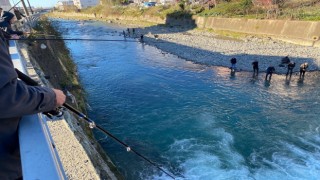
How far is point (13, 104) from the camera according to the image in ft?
5.07

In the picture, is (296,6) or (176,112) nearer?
(176,112)

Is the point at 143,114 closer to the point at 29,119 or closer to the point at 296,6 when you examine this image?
the point at 29,119

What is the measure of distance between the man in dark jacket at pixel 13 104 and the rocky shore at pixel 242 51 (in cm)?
1991

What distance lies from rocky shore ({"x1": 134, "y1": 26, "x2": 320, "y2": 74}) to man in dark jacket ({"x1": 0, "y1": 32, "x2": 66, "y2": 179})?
65.3ft

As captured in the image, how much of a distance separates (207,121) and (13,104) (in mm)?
11550

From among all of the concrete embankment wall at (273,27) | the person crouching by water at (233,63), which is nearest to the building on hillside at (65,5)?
the concrete embankment wall at (273,27)

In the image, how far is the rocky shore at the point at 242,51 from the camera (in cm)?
2106

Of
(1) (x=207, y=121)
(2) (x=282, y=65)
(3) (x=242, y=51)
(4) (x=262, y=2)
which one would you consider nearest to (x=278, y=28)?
(3) (x=242, y=51)

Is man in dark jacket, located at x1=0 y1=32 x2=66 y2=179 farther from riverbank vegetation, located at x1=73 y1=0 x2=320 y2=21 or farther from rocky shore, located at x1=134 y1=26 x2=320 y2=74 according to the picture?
riverbank vegetation, located at x1=73 y1=0 x2=320 y2=21

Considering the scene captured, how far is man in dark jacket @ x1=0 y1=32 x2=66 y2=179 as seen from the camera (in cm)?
152

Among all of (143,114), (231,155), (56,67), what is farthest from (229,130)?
(56,67)

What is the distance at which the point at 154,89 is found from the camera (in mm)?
17078

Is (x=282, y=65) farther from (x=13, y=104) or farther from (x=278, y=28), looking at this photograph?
(x=13, y=104)

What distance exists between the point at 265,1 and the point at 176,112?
102ft
